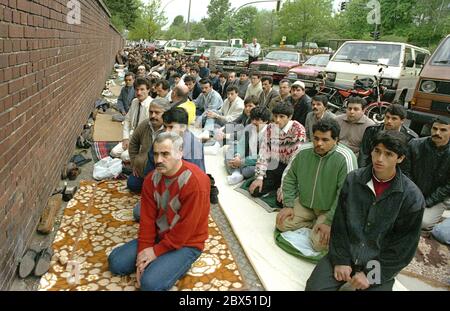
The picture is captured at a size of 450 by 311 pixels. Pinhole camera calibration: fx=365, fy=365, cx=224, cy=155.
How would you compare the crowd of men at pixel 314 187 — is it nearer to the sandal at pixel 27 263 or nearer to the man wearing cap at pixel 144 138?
the man wearing cap at pixel 144 138

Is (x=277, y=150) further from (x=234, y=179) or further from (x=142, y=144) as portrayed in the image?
(x=142, y=144)

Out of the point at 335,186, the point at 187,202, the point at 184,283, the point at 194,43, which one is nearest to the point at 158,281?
the point at 184,283

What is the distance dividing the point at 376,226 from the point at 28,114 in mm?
3067

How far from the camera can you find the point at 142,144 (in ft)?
15.1

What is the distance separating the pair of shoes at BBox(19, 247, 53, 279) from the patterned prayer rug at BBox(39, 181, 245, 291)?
0.07 m

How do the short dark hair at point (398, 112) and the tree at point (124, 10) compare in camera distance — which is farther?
the tree at point (124, 10)

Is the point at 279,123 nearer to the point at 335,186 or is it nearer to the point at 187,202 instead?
the point at 335,186

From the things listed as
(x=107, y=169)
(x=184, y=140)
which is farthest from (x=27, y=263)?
(x=107, y=169)

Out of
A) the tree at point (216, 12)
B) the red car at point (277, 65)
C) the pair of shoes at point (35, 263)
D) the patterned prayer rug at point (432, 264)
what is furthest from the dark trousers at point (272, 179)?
the tree at point (216, 12)

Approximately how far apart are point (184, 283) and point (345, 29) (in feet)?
137

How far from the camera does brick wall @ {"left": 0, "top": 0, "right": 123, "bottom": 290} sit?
264 cm

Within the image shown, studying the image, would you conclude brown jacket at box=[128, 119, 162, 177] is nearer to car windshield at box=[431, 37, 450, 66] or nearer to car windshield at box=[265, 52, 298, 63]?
car windshield at box=[431, 37, 450, 66]

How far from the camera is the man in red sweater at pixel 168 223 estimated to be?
2857 millimetres

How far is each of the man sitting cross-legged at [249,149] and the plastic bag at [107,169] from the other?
163 centimetres
